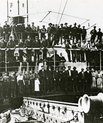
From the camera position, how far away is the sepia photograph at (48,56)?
3.81 m

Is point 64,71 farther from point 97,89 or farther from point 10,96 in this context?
point 10,96

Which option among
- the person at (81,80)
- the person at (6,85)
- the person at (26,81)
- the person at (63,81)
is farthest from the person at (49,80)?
the person at (6,85)

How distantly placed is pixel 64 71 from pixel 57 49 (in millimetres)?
323

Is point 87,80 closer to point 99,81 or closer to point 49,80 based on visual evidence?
point 99,81

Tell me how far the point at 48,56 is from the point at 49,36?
12.5 inches

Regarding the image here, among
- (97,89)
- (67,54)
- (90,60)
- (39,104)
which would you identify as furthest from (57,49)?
(39,104)

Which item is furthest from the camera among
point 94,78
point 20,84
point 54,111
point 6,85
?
point 94,78

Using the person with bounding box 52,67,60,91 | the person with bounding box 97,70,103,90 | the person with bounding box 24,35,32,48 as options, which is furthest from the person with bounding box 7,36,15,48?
the person with bounding box 97,70,103,90

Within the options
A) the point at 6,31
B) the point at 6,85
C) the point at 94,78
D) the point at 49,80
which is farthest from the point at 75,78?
the point at 6,31

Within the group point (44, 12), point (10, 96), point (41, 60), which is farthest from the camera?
point (41, 60)

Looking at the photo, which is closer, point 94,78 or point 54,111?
point 54,111

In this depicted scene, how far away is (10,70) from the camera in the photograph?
412 cm

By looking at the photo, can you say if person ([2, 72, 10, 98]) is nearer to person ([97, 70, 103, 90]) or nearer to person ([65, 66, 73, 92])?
person ([65, 66, 73, 92])

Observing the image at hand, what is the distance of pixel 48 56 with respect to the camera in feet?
13.7
